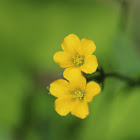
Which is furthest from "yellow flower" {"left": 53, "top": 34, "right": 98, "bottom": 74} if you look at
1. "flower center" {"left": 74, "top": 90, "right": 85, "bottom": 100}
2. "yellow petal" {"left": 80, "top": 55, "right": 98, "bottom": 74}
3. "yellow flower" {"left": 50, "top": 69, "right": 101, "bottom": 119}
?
"flower center" {"left": 74, "top": 90, "right": 85, "bottom": 100}

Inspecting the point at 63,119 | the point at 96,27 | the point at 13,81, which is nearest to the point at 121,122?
the point at 63,119

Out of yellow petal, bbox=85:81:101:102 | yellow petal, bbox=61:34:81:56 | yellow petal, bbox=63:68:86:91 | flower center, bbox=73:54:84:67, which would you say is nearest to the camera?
yellow petal, bbox=85:81:101:102

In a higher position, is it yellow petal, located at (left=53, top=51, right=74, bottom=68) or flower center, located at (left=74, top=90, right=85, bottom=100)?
yellow petal, located at (left=53, top=51, right=74, bottom=68)

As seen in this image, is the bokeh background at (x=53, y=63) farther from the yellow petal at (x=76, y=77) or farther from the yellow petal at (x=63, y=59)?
the yellow petal at (x=76, y=77)

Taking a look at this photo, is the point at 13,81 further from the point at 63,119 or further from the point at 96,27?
the point at 96,27

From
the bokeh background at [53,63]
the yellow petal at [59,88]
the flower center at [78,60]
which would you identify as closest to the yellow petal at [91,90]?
the yellow petal at [59,88]

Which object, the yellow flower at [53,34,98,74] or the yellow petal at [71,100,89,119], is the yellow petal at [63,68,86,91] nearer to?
the yellow flower at [53,34,98,74]

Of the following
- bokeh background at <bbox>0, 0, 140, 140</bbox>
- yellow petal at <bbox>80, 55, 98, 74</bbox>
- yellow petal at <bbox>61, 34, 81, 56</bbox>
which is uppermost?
yellow petal at <bbox>61, 34, 81, 56</bbox>
